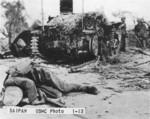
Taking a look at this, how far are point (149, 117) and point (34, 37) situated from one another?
2.63 m

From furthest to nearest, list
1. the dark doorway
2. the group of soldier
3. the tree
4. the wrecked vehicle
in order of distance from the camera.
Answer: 1. the group of soldier
2. the wrecked vehicle
3. the tree
4. the dark doorway

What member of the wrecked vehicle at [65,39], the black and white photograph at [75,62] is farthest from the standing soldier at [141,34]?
the wrecked vehicle at [65,39]

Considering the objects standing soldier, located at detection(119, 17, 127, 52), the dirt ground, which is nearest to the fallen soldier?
the dirt ground

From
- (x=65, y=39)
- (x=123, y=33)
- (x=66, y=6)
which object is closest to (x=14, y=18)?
(x=65, y=39)

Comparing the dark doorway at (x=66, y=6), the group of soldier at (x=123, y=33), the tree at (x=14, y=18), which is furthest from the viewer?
the group of soldier at (x=123, y=33)

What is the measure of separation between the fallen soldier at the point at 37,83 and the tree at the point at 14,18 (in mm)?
1058

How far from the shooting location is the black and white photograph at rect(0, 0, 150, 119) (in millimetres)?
3105

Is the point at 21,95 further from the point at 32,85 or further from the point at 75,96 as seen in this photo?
the point at 75,96

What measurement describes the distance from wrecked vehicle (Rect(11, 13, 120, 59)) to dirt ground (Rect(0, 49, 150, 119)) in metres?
0.52

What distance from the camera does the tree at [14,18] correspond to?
3863 millimetres

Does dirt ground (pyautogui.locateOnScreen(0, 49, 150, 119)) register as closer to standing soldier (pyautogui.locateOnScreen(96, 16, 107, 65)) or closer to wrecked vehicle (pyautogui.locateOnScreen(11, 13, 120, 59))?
standing soldier (pyautogui.locateOnScreen(96, 16, 107, 65))

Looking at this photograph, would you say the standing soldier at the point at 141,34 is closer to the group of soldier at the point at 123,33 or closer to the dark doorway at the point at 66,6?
the group of soldier at the point at 123,33

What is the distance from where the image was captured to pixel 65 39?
4941 millimetres

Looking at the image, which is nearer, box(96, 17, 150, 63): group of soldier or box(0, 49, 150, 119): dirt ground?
box(0, 49, 150, 119): dirt ground
